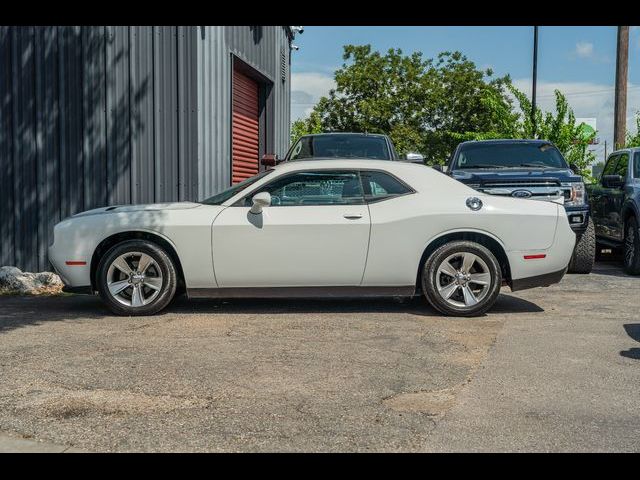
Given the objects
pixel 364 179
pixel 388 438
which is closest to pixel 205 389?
pixel 388 438

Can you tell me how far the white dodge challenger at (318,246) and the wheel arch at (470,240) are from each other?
0.01 meters

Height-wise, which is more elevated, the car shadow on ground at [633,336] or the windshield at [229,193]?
the windshield at [229,193]

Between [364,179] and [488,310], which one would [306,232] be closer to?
[364,179]

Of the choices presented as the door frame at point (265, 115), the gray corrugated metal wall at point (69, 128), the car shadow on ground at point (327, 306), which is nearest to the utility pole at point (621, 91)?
the door frame at point (265, 115)

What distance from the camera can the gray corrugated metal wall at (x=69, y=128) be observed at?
38.2 ft

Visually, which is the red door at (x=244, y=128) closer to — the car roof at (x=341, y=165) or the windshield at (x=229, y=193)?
the windshield at (x=229, y=193)

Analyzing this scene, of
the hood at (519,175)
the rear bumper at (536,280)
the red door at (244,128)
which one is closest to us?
→ the rear bumper at (536,280)

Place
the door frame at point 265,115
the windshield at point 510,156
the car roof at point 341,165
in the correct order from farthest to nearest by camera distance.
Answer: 1. the door frame at point 265,115
2. the windshield at point 510,156
3. the car roof at point 341,165

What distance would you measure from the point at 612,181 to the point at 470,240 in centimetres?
500

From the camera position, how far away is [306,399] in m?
4.90

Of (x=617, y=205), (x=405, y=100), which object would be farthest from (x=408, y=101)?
(x=617, y=205)

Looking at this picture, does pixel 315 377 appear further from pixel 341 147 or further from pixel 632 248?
pixel 632 248

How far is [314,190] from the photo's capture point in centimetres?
806

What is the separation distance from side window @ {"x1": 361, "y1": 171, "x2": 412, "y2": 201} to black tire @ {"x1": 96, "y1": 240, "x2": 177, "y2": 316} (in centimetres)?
200
